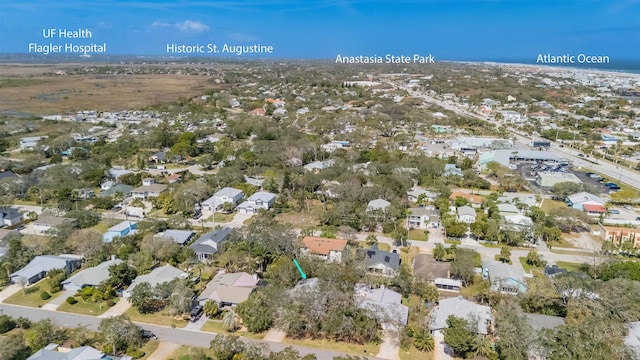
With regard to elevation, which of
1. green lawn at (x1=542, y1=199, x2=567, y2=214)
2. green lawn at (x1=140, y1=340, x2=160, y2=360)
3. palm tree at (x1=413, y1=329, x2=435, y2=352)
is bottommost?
green lawn at (x1=140, y1=340, x2=160, y2=360)

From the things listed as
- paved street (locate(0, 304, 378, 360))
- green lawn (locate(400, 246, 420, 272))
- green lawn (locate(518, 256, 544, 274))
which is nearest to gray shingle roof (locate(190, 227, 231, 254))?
paved street (locate(0, 304, 378, 360))

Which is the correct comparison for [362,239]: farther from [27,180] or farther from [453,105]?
[453,105]

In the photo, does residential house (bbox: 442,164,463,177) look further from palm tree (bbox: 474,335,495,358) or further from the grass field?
the grass field

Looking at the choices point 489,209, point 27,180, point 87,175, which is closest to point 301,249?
point 489,209

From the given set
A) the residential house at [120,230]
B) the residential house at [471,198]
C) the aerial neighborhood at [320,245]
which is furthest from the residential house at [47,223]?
the residential house at [471,198]

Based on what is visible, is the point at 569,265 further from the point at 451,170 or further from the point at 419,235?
the point at 451,170

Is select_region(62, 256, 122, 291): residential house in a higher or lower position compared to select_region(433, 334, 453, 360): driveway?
higher

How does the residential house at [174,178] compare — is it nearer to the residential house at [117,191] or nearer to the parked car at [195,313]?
the residential house at [117,191]
